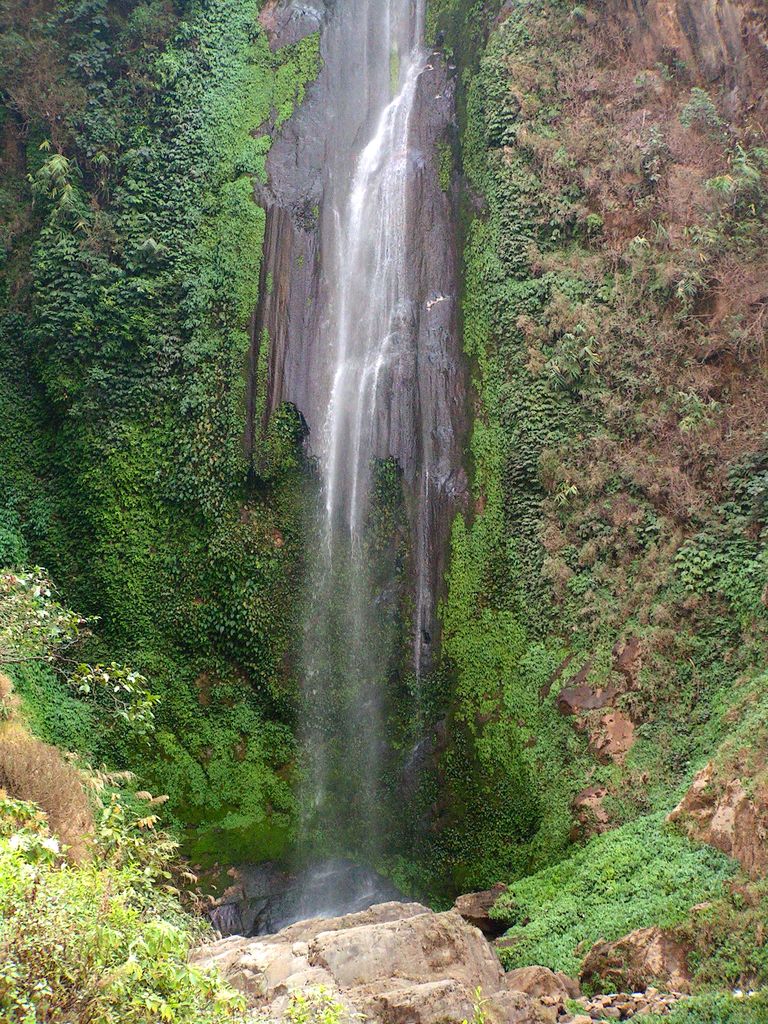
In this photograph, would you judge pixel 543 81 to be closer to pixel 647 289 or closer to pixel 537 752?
pixel 647 289

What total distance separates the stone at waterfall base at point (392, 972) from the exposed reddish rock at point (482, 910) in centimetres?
207

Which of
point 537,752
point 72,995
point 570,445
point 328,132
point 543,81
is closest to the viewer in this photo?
point 72,995

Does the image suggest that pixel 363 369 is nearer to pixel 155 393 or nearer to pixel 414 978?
pixel 155 393

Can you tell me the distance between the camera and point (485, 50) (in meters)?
19.7

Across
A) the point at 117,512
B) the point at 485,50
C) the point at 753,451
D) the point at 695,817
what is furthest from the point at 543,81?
the point at 695,817

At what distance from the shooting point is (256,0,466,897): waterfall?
1655 cm

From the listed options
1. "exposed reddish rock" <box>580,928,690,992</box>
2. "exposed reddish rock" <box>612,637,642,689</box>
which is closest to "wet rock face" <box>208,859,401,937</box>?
"exposed reddish rock" <box>612,637,642,689</box>

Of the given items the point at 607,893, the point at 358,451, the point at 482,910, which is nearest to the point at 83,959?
the point at 607,893

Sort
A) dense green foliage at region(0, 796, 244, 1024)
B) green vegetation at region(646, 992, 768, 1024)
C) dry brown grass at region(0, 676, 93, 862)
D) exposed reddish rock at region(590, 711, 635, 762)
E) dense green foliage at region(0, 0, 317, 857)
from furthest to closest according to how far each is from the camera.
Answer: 1. dense green foliage at region(0, 0, 317, 857)
2. exposed reddish rock at region(590, 711, 635, 762)
3. dry brown grass at region(0, 676, 93, 862)
4. green vegetation at region(646, 992, 768, 1024)
5. dense green foliage at region(0, 796, 244, 1024)

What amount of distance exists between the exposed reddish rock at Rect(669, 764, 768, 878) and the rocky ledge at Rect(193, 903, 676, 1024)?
2.01 metres

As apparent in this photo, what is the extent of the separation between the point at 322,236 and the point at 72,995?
17163mm

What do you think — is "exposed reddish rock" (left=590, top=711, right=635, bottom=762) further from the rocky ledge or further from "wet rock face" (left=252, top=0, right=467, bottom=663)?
the rocky ledge

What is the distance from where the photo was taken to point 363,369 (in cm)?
1833

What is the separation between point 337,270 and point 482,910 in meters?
13.5
